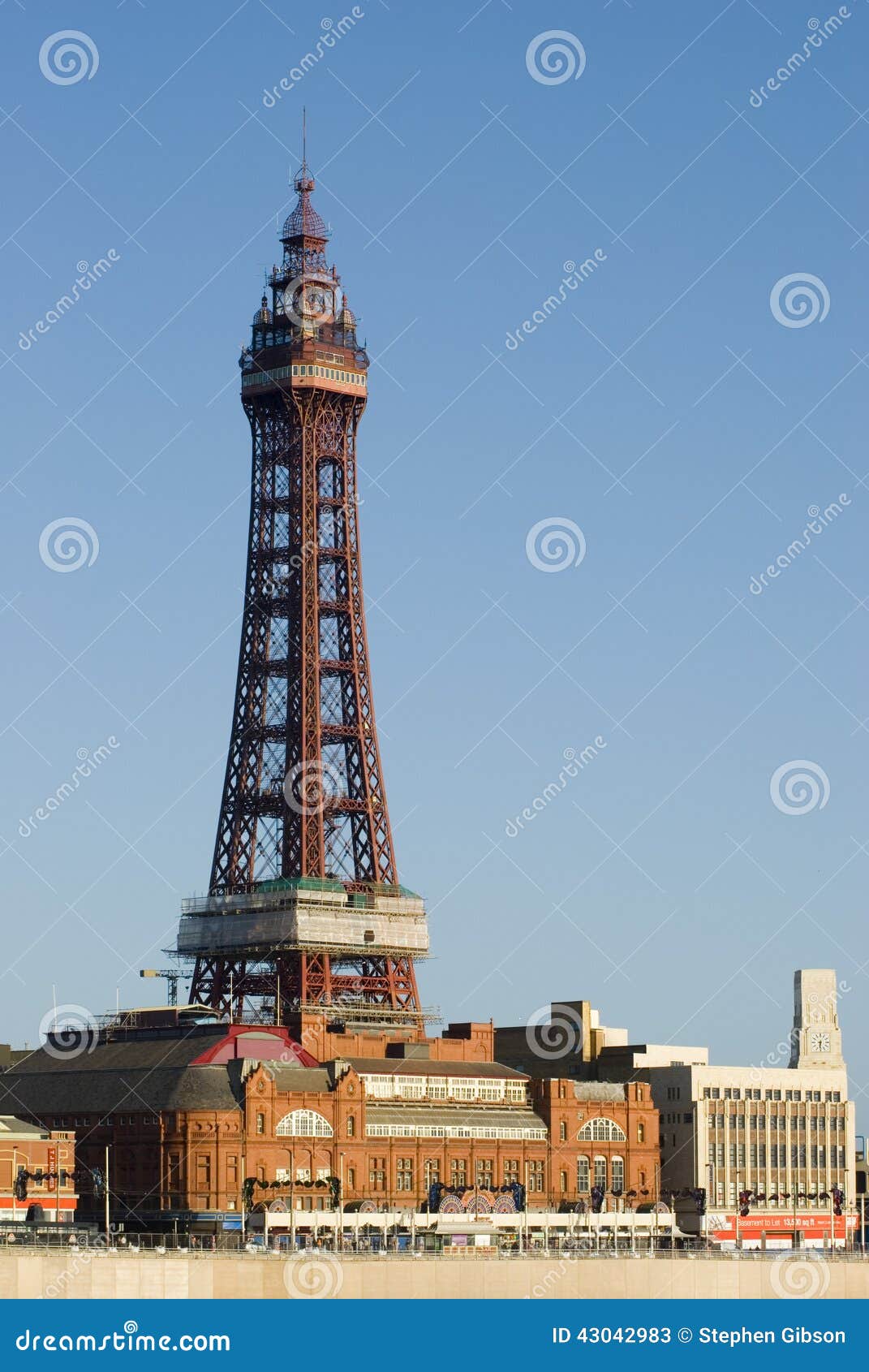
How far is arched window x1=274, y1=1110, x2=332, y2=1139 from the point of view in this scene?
183000mm

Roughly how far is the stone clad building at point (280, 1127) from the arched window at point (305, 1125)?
0.12m

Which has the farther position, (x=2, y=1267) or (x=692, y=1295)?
(x=692, y=1295)

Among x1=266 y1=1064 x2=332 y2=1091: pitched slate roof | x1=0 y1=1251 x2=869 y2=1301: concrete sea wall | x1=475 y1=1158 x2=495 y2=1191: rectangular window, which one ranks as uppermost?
x1=266 y1=1064 x2=332 y2=1091: pitched slate roof

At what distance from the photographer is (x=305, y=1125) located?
184125 millimetres

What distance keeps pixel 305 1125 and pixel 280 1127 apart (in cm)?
218

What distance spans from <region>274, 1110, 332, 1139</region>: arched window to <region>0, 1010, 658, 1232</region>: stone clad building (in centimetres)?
12

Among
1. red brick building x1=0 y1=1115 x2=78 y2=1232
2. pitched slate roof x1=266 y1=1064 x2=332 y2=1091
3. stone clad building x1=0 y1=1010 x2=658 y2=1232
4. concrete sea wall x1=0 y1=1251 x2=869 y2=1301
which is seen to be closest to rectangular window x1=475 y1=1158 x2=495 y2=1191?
stone clad building x1=0 y1=1010 x2=658 y2=1232

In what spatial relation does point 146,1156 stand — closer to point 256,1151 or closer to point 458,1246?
point 256,1151

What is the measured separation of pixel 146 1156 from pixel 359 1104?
1511 cm

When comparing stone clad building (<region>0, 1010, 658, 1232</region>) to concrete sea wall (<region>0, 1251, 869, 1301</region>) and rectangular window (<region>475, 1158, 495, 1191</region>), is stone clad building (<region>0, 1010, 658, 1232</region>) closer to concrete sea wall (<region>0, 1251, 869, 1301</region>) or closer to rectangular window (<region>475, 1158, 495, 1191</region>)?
rectangular window (<region>475, 1158, 495, 1191</region>)

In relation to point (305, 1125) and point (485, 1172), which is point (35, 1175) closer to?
point (305, 1125)

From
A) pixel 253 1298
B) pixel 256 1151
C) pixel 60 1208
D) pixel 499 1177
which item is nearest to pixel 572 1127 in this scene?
pixel 499 1177

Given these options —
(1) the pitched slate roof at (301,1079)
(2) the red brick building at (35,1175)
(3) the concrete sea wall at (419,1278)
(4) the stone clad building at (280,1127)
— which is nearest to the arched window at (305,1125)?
(4) the stone clad building at (280,1127)

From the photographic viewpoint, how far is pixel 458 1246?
164 metres
